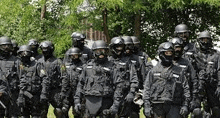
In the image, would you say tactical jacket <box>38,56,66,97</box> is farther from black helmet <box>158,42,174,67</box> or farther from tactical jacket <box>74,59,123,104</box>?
black helmet <box>158,42,174,67</box>

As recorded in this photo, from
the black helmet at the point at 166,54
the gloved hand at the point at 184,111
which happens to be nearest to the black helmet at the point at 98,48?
the black helmet at the point at 166,54

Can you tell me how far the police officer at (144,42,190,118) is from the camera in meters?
12.6

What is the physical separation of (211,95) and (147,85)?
3516 millimetres

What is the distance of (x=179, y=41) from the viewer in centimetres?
1403

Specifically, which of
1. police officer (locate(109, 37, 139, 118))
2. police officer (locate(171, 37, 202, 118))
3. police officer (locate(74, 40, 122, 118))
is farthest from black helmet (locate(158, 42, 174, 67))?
police officer (locate(109, 37, 139, 118))

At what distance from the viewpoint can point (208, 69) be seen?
15.5 meters

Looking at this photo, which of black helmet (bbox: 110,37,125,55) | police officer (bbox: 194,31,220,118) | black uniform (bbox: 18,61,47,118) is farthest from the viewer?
black uniform (bbox: 18,61,47,118)

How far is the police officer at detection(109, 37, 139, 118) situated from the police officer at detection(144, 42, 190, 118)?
4.69 ft

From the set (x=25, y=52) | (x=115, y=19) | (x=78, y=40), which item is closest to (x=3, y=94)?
(x=25, y=52)

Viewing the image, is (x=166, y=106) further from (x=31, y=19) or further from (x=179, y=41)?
(x=31, y=19)

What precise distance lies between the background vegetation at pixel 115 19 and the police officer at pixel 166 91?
50.2ft

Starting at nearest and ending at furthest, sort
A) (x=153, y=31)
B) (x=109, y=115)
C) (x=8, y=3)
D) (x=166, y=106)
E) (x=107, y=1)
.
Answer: (x=166, y=106)
(x=109, y=115)
(x=107, y=1)
(x=8, y=3)
(x=153, y=31)

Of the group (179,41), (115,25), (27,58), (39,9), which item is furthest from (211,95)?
(39,9)

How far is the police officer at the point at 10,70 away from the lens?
1562 centimetres
